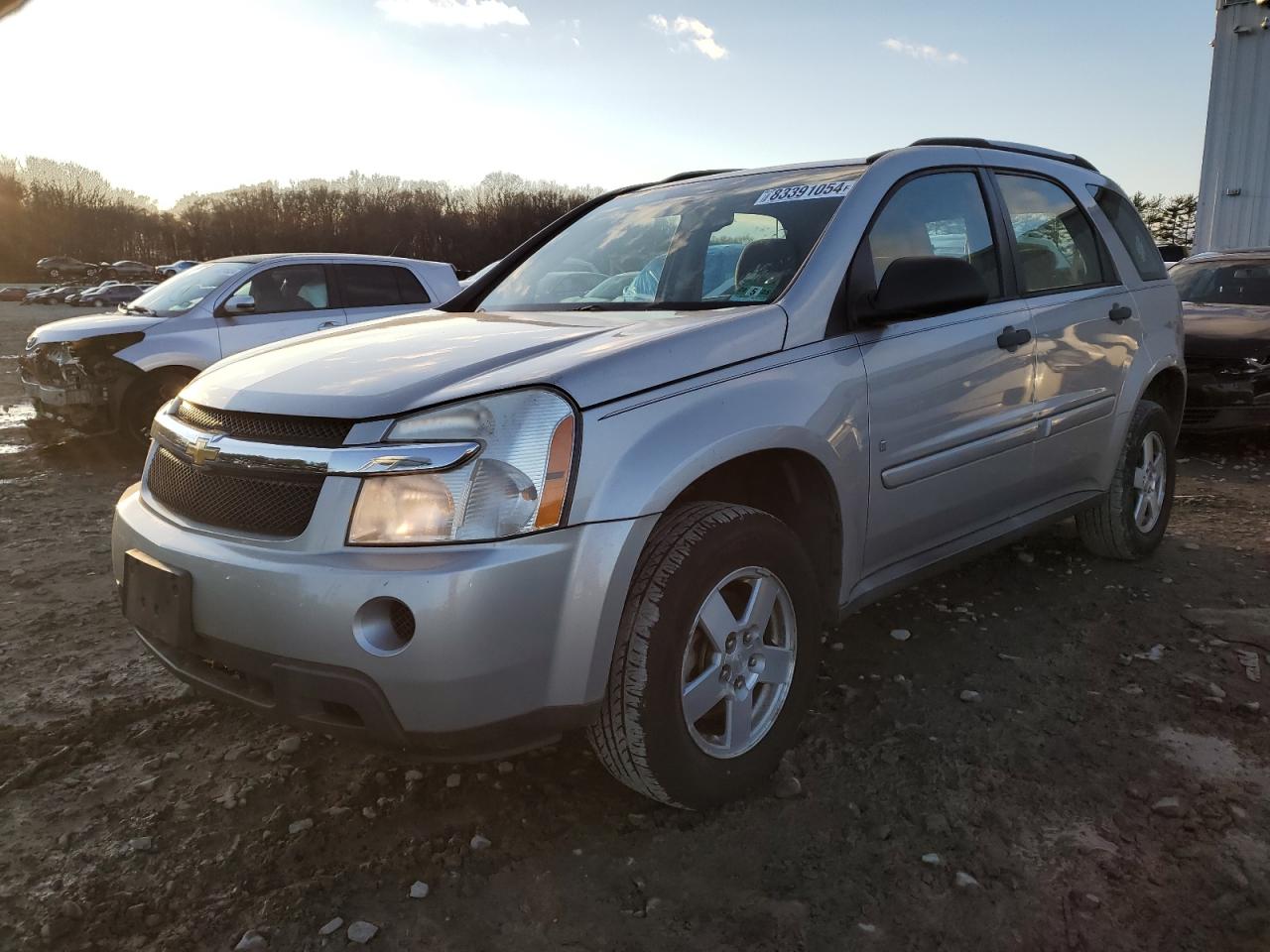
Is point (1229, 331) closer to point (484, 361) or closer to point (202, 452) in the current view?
point (484, 361)

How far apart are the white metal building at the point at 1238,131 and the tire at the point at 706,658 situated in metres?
15.3

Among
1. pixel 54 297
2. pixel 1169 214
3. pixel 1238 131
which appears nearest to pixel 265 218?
pixel 54 297

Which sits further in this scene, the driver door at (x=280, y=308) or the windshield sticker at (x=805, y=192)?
the driver door at (x=280, y=308)

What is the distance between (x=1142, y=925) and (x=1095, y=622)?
188 cm

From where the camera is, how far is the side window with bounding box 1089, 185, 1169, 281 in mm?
4102

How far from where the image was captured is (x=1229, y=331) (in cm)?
691

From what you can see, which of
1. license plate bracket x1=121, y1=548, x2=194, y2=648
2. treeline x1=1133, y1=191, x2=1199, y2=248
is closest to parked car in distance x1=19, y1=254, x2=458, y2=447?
license plate bracket x1=121, y1=548, x2=194, y2=648

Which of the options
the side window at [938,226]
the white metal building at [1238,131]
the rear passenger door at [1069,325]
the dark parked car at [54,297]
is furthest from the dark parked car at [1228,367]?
the dark parked car at [54,297]

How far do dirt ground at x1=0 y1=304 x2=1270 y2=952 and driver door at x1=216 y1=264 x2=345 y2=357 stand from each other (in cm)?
440

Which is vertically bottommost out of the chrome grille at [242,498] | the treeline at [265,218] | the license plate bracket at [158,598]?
the license plate bracket at [158,598]

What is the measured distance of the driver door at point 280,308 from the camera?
7.54m

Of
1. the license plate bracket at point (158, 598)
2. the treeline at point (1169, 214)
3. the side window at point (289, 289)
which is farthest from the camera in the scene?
the treeline at point (1169, 214)

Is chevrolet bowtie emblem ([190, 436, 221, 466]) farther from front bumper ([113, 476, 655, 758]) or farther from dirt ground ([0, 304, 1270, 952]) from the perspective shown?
dirt ground ([0, 304, 1270, 952])

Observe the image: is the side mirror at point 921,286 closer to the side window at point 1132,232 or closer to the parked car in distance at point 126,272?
the side window at point 1132,232
